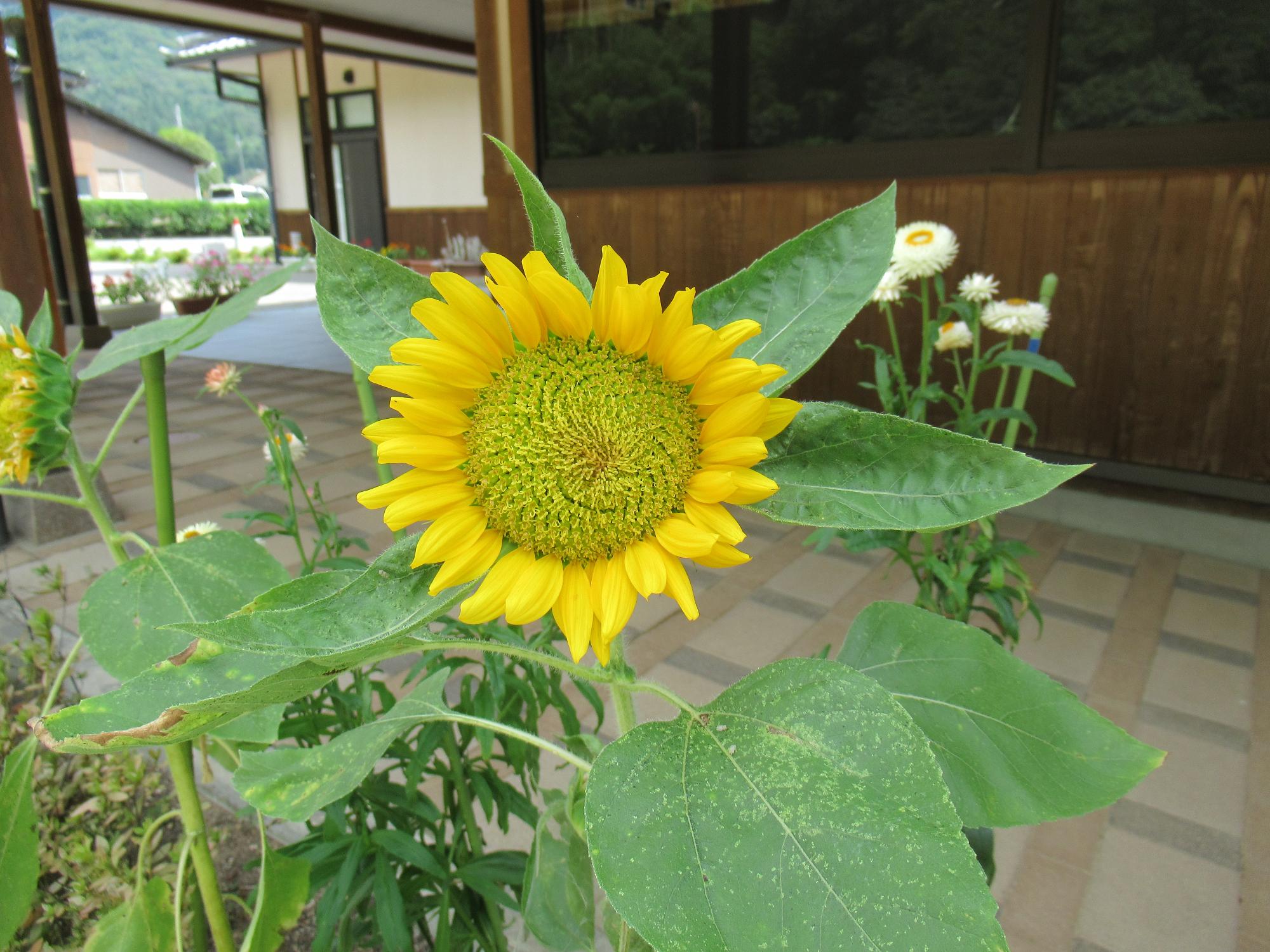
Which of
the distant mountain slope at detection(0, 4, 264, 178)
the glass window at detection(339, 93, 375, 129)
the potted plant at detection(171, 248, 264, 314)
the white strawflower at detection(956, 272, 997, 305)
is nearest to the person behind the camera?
the white strawflower at detection(956, 272, 997, 305)

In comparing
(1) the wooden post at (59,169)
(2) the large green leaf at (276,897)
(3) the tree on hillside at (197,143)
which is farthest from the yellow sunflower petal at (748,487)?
(3) the tree on hillside at (197,143)

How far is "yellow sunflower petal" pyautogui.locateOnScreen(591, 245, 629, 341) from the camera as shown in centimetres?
40

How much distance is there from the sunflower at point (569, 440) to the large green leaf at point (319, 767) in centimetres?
22

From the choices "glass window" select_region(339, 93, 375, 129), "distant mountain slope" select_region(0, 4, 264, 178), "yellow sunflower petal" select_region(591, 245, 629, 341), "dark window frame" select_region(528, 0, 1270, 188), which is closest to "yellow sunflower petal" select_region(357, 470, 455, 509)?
"yellow sunflower petal" select_region(591, 245, 629, 341)

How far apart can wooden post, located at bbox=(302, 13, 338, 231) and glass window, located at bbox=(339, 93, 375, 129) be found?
15.2 ft

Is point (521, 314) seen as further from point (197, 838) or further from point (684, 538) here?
point (197, 838)

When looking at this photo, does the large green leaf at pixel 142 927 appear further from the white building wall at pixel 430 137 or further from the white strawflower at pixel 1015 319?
the white building wall at pixel 430 137

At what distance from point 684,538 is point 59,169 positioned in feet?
29.3

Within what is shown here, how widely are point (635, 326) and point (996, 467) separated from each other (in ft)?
0.55

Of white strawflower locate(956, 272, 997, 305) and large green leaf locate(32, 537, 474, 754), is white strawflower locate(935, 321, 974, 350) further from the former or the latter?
large green leaf locate(32, 537, 474, 754)

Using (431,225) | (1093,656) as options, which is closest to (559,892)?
(1093,656)

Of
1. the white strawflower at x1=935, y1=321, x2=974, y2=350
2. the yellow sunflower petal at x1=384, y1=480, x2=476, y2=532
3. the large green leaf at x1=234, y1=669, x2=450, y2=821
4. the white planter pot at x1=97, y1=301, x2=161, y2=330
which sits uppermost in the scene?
the yellow sunflower petal at x1=384, y1=480, x2=476, y2=532

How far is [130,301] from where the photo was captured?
9.27 metres

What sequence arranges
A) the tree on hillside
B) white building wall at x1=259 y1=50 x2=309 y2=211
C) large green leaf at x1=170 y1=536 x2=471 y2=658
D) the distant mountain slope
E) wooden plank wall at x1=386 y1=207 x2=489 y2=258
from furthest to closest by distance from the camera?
the distant mountain slope, the tree on hillside, white building wall at x1=259 y1=50 x2=309 y2=211, wooden plank wall at x1=386 y1=207 x2=489 y2=258, large green leaf at x1=170 y1=536 x2=471 y2=658
